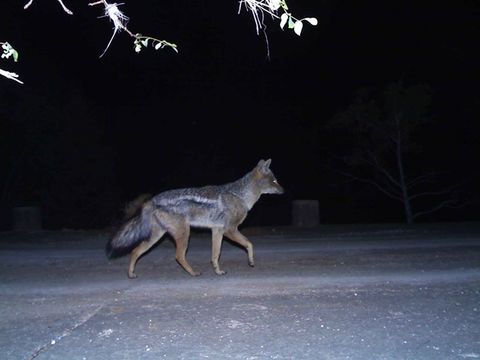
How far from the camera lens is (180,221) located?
9680mm

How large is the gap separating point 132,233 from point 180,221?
837 mm

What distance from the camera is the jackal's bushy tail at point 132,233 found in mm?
9625

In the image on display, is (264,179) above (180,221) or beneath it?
above

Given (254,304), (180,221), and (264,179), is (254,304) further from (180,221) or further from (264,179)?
(264,179)

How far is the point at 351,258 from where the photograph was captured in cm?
1085

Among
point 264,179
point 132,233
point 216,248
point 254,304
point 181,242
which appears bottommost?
point 254,304

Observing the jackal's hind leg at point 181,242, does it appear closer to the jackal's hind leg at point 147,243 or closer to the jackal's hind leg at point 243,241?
the jackal's hind leg at point 147,243

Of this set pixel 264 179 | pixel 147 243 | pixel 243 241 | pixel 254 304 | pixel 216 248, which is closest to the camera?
pixel 254 304

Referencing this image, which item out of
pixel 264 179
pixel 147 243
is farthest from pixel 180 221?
pixel 264 179

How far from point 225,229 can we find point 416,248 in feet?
13.8

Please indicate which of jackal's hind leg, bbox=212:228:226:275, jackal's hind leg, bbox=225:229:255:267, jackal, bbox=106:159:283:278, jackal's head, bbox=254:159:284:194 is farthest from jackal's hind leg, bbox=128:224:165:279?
jackal's head, bbox=254:159:284:194

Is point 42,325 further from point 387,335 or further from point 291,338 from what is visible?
point 387,335

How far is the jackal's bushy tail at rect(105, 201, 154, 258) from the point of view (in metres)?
9.62

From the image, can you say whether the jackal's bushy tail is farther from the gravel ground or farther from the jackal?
the gravel ground
